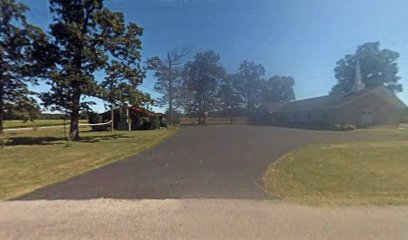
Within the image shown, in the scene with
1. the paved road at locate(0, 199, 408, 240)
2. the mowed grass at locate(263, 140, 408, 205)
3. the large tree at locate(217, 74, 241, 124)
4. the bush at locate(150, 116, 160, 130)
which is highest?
the large tree at locate(217, 74, 241, 124)

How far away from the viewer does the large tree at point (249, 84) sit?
81.1m

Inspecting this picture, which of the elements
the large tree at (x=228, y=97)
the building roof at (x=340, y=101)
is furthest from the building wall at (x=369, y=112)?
the large tree at (x=228, y=97)

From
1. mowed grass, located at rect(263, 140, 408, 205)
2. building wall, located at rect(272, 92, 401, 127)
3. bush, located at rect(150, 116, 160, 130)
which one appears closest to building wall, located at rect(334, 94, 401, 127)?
building wall, located at rect(272, 92, 401, 127)

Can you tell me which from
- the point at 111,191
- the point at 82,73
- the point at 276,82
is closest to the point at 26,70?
the point at 82,73

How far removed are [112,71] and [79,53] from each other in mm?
2524

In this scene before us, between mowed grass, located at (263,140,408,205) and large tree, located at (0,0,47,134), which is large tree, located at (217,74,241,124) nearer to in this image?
large tree, located at (0,0,47,134)

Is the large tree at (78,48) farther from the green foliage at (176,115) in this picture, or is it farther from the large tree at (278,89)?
the large tree at (278,89)

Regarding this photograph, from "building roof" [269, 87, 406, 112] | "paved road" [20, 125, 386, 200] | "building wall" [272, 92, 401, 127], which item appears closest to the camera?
"paved road" [20, 125, 386, 200]

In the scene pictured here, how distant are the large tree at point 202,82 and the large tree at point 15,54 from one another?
5011 cm

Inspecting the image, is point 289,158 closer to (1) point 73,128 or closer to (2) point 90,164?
(2) point 90,164

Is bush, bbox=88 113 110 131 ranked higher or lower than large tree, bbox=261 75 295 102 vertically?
lower

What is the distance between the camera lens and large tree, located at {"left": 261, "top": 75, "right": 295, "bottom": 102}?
8629cm

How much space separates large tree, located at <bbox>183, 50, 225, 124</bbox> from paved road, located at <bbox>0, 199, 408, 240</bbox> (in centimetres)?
6465

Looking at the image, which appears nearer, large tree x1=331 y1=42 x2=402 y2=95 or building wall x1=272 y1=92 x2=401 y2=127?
building wall x1=272 y1=92 x2=401 y2=127
